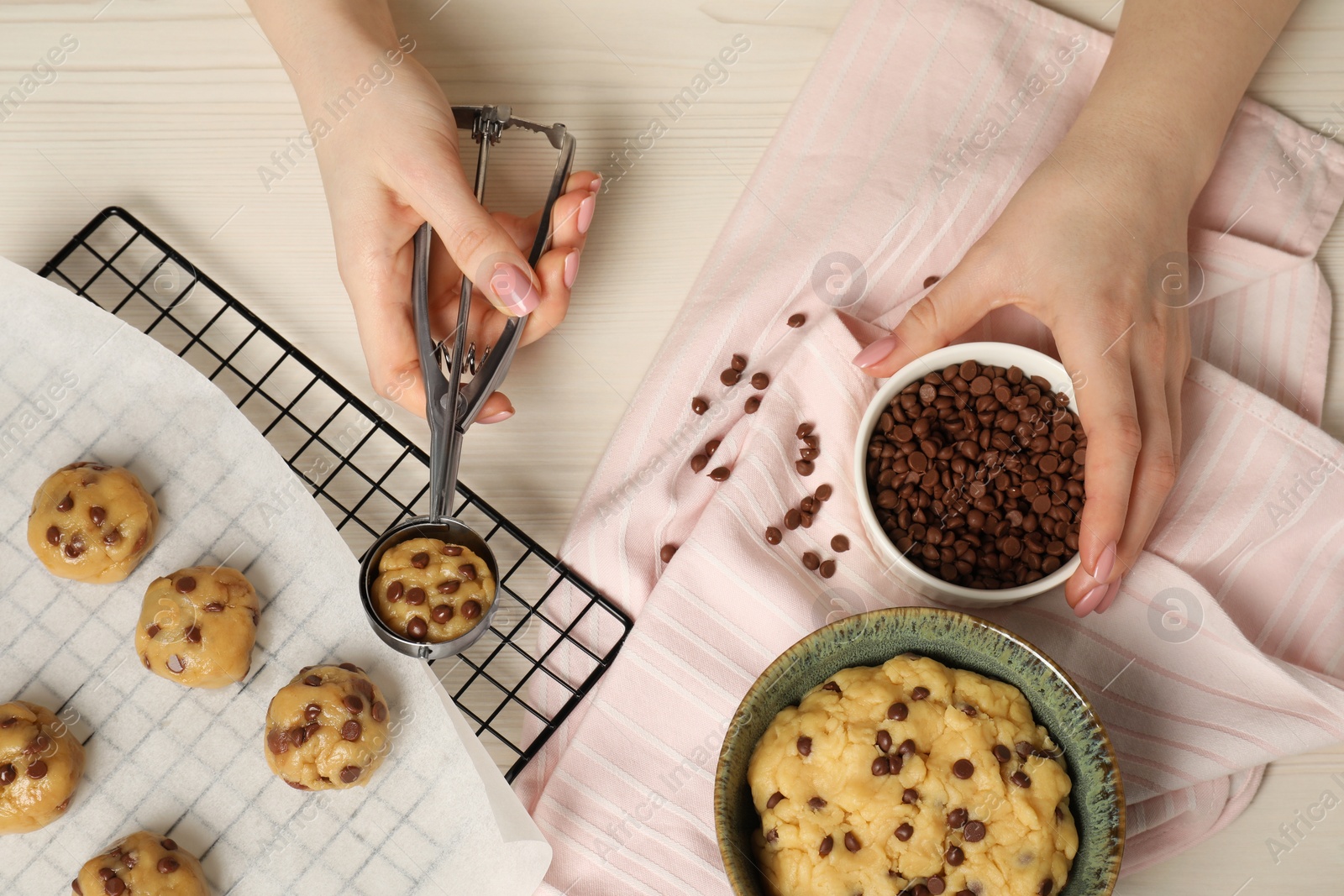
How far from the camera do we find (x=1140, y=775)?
4.55 ft

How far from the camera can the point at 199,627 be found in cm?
141

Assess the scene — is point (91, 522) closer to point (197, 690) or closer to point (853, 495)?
point (197, 690)

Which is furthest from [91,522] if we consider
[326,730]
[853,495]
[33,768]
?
[853,495]

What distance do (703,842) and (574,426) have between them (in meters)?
0.70

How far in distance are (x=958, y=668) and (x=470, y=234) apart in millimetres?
894

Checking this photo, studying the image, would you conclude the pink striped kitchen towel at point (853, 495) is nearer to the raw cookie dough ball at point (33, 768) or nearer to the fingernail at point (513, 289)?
the fingernail at point (513, 289)

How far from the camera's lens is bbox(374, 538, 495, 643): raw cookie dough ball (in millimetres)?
1399

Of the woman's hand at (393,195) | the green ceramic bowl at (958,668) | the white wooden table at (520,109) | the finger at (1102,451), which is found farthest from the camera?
the white wooden table at (520,109)

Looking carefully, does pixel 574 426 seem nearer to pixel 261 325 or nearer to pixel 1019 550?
pixel 261 325

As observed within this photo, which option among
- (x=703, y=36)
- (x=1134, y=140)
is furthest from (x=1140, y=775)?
(x=703, y=36)

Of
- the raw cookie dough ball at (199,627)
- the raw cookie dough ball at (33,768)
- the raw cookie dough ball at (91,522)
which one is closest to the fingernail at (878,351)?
the raw cookie dough ball at (199,627)

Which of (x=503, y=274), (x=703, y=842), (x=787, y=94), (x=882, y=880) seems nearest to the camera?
(x=882, y=880)

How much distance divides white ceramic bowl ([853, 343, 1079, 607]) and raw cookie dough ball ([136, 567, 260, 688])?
981mm

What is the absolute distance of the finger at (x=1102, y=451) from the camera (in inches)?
49.8
